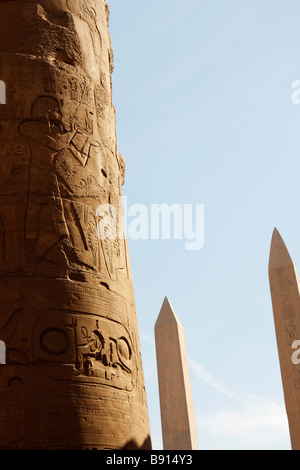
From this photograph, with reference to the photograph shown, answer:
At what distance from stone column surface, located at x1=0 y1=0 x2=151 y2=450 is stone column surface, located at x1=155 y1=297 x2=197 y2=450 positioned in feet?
33.3

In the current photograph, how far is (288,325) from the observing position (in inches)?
562

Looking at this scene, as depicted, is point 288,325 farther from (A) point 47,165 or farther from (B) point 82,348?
(B) point 82,348

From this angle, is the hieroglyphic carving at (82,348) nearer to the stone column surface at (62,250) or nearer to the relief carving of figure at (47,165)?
the stone column surface at (62,250)

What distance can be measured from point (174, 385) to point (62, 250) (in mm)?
11017

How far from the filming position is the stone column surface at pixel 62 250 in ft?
12.9

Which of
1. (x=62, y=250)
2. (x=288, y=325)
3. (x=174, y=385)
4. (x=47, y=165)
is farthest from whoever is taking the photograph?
(x=174, y=385)

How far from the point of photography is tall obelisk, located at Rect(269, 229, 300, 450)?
45.0ft

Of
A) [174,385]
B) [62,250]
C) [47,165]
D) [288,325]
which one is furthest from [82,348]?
[174,385]

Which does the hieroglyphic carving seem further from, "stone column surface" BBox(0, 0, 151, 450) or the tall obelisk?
the tall obelisk

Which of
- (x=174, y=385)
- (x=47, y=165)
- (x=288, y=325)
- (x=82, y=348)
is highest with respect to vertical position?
(x=288, y=325)

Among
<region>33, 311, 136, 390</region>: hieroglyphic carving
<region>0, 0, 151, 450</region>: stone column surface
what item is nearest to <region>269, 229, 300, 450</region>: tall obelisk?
<region>0, 0, 151, 450</region>: stone column surface

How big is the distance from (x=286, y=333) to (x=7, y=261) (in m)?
10.7

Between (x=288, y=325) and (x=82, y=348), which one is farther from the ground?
(x=288, y=325)
